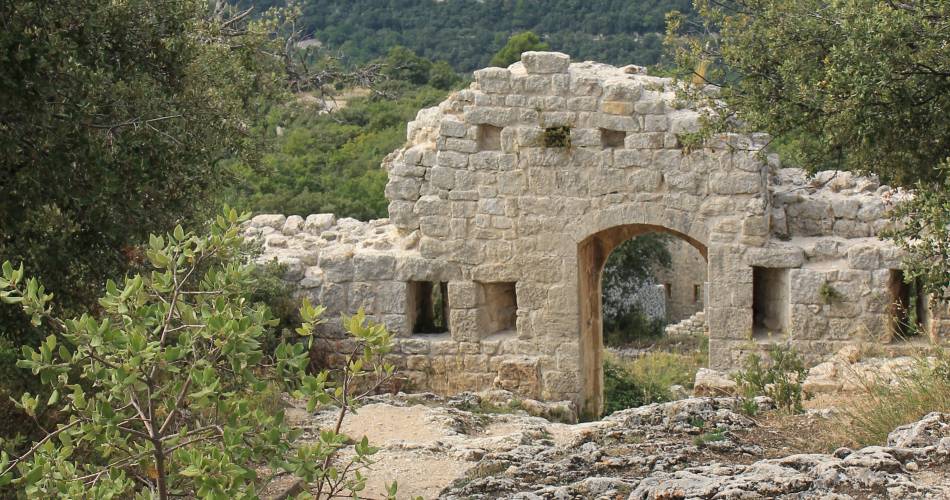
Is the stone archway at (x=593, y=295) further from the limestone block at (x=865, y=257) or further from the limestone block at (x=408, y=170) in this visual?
the limestone block at (x=408, y=170)

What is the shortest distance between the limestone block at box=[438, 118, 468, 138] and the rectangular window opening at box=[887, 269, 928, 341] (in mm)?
4309

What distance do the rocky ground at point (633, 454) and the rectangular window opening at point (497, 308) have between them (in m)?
1.03

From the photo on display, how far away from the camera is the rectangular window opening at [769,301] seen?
11516 mm

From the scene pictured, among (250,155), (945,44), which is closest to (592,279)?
(250,155)

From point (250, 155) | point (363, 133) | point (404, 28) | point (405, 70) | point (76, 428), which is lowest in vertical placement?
point (76, 428)

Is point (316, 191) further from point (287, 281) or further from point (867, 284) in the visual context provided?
point (867, 284)

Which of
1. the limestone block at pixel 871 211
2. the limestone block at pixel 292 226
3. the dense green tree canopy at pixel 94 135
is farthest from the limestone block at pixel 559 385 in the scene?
the dense green tree canopy at pixel 94 135

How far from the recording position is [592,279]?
12.6m

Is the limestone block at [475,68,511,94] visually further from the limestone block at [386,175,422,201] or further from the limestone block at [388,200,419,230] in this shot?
the limestone block at [388,200,419,230]

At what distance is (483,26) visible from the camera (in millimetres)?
36938

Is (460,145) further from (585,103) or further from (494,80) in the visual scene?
(585,103)

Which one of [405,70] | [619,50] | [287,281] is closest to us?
[287,281]

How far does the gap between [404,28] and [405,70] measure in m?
8.22

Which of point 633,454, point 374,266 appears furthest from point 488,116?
point 633,454
